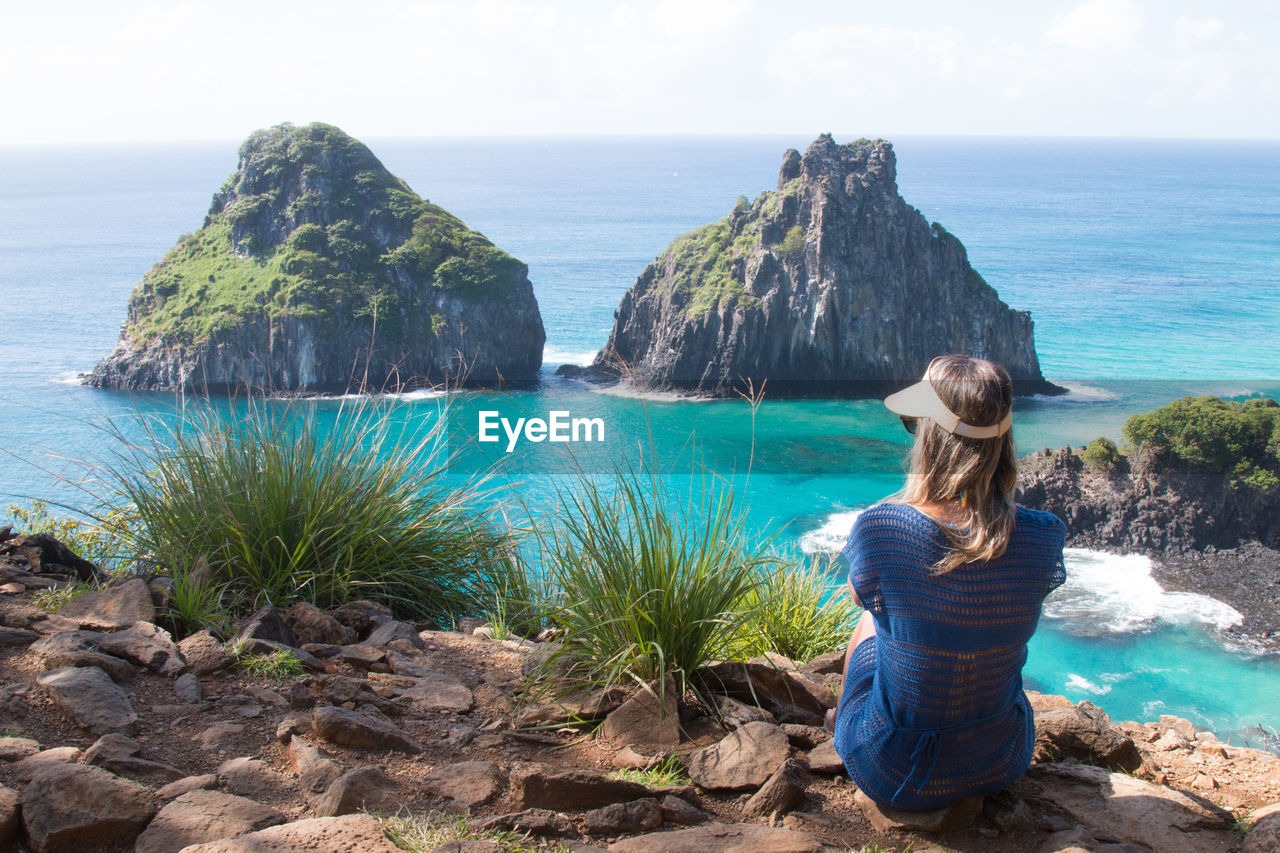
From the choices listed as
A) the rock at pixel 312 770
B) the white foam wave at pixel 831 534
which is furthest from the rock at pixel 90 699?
the white foam wave at pixel 831 534

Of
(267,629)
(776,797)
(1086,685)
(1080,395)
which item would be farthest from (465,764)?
(1080,395)

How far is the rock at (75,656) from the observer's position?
2756mm

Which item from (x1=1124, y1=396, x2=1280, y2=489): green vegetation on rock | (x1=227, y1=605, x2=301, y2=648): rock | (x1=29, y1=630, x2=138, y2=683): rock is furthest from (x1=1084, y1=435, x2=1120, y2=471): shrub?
(x1=29, y1=630, x2=138, y2=683): rock

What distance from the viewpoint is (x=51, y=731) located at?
7.86 ft

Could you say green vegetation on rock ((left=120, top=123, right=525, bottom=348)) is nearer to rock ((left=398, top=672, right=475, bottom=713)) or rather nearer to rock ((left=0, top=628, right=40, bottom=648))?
rock ((left=0, top=628, right=40, bottom=648))

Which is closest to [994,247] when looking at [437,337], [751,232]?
[751,232]

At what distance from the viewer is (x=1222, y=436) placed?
113 feet

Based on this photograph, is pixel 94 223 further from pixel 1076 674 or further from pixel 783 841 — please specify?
pixel 783 841

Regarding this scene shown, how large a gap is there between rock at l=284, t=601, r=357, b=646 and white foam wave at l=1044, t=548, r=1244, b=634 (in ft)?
92.4

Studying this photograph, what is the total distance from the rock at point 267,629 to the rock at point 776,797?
1.81 metres

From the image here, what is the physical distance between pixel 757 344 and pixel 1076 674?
37.3 meters

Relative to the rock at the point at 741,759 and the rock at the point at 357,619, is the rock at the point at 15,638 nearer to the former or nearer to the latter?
the rock at the point at 357,619

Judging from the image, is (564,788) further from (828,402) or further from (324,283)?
(324,283)

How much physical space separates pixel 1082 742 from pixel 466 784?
183 centimetres
